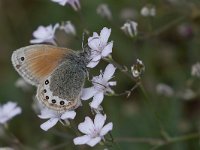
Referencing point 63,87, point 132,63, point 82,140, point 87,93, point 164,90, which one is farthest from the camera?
point 132,63

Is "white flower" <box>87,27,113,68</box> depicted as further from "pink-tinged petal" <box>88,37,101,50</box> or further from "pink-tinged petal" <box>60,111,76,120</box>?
"pink-tinged petal" <box>60,111,76,120</box>

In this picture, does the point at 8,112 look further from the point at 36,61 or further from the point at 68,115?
the point at 68,115

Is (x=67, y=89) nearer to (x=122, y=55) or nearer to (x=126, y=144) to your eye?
(x=126, y=144)

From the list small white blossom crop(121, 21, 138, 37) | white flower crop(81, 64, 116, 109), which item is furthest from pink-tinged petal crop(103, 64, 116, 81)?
small white blossom crop(121, 21, 138, 37)

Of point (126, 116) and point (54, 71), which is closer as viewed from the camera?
point (54, 71)

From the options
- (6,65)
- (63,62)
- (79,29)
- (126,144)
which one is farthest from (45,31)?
(6,65)

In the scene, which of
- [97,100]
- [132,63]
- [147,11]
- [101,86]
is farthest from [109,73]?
[132,63]

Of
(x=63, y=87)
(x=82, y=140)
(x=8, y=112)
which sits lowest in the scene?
(x=8, y=112)
